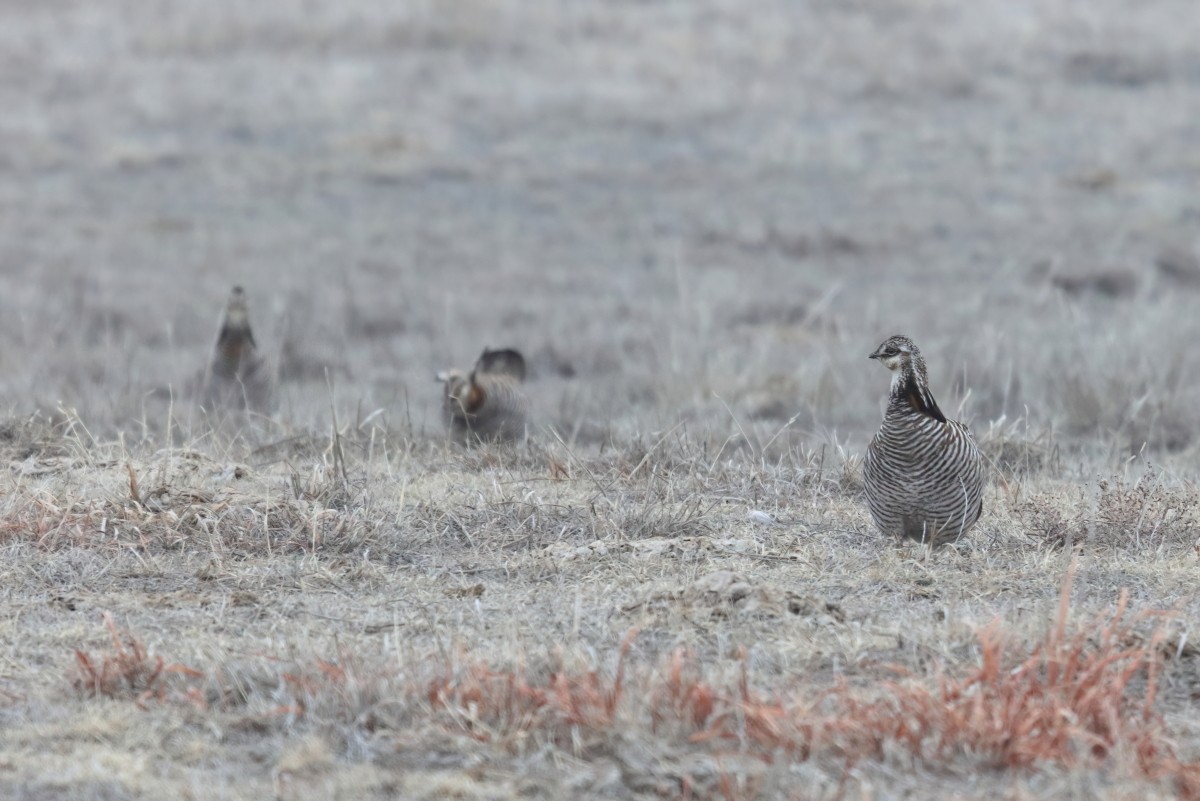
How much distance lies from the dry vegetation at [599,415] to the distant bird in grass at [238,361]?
239 millimetres

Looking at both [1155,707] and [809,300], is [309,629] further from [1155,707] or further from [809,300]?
[809,300]

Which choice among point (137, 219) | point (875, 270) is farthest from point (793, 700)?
point (137, 219)

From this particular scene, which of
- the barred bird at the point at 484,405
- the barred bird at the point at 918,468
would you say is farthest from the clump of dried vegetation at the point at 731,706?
the barred bird at the point at 484,405

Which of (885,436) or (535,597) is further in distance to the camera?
(885,436)

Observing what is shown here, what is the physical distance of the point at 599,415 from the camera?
34.7ft

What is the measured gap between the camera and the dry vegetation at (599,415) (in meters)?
4.00

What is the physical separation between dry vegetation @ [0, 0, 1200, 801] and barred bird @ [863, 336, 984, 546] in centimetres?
22

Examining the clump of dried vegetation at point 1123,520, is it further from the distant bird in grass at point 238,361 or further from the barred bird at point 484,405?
the distant bird in grass at point 238,361

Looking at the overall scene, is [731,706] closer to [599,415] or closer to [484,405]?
[484,405]

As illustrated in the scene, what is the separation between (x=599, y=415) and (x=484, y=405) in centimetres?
171

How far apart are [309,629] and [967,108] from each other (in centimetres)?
2273

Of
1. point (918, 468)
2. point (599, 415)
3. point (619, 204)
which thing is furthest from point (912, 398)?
point (619, 204)

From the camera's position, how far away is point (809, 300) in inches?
627

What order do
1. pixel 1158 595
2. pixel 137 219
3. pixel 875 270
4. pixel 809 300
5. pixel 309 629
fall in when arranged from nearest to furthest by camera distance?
pixel 309 629 < pixel 1158 595 < pixel 809 300 < pixel 875 270 < pixel 137 219
